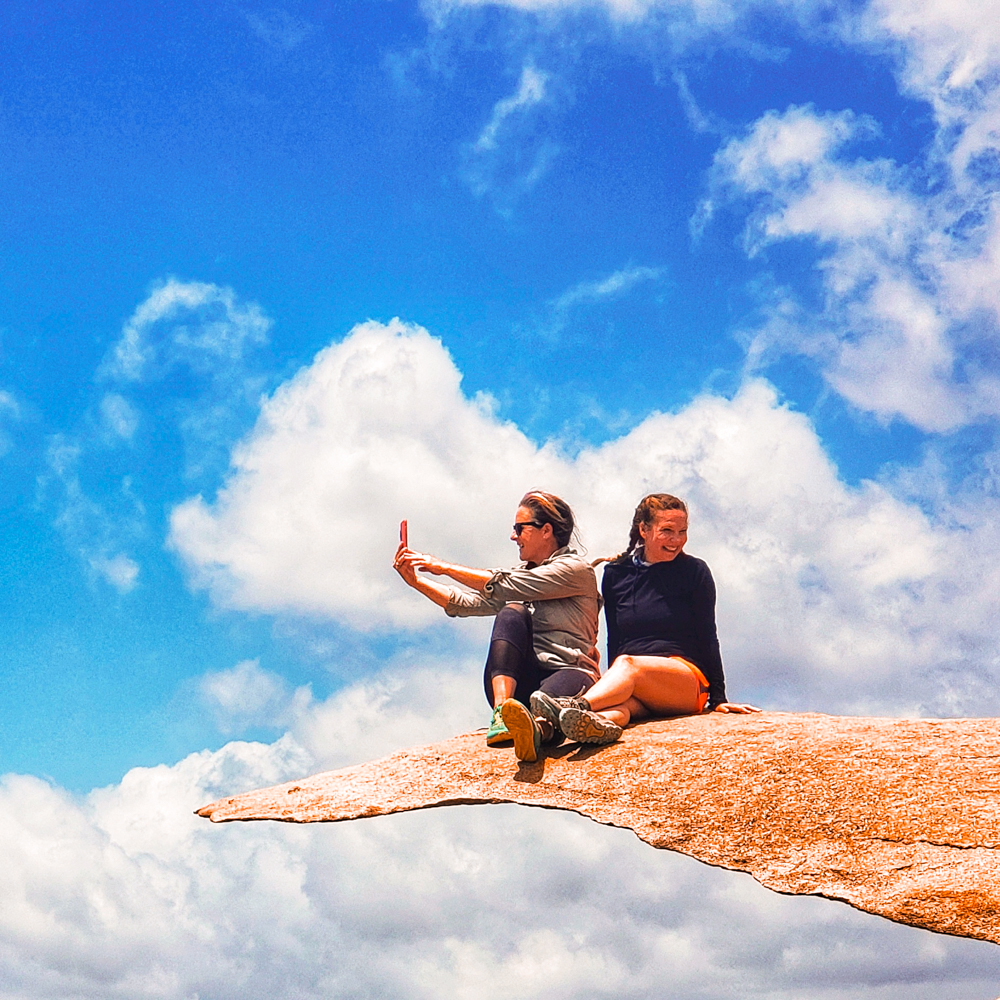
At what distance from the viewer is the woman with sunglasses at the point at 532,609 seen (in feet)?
26.7

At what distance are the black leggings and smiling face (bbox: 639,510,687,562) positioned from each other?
42.2 inches

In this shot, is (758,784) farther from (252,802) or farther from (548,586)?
(252,802)

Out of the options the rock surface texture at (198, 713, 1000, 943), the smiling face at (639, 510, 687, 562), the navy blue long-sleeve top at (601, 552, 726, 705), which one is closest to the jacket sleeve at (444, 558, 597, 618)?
the navy blue long-sleeve top at (601, 552, 726, 705)

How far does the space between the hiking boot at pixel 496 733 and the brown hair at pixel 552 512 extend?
4.49ft

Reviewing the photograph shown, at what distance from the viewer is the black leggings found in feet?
26.7

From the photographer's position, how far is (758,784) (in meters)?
7.72

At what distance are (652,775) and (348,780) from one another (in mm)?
2486

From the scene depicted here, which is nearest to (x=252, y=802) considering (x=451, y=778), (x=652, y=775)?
(x=451, y=778)

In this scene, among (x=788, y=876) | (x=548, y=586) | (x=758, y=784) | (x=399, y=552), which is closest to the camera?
(x=788, y=876)

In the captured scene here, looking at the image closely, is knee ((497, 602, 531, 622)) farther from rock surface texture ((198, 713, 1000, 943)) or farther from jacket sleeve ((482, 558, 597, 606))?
rock surface texture ((198, 713, 1000, 943))

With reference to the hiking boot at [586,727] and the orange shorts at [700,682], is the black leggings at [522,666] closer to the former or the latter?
the hiking boot at [586,727]

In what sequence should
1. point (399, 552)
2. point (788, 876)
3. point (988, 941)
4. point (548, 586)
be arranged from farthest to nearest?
1. point (399, 552)
2. point (548, 586)
3. point (788, 876)
4. point (988, 941)

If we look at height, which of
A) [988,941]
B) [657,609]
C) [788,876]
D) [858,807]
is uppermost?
[657,609]

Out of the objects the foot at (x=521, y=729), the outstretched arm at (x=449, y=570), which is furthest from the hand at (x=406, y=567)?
the foot at (x=521, y=729)
